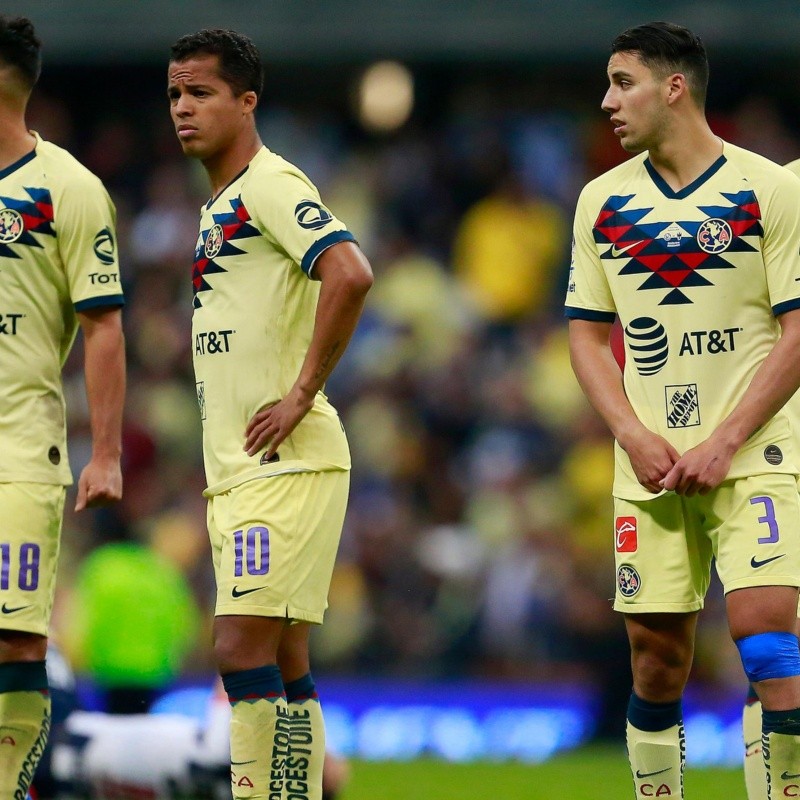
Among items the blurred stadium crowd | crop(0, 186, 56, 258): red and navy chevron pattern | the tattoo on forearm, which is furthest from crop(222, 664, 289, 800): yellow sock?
the blurred stadium crowd

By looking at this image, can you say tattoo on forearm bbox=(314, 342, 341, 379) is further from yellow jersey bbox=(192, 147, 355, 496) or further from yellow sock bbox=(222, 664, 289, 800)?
yellow sock bbox=(222, 664, 289, 800)

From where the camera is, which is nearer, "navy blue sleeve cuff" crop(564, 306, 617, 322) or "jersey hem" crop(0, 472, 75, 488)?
"jersey hem" crop(0, 472, 75, 488)

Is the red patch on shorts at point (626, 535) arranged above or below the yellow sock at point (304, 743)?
above

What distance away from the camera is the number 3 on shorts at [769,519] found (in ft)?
19.2

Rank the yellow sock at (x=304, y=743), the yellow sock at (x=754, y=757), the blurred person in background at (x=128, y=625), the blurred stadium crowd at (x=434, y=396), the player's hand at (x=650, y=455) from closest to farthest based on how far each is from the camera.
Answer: the player's hand at (x=650, y=455), the yellow sock at (x=304, y=743), the yellow sock at (x=754, y=757), the blurred person in background at (x=128, y=625), the blurred stadium crowd at (x=434, y=396)

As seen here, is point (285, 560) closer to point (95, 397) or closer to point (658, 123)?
point (95, 397)

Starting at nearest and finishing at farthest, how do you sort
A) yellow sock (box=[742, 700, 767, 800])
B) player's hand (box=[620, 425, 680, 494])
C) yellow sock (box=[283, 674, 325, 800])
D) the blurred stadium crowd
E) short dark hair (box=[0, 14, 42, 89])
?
1. player's hand (box=[620, 425, 680, 494])
2. yellow sock (box=[283, 674, 325, 800])
3. short dark hair (box=[0, 14, 42, 89])
4. yellow sock (box=[742, 700, 767, 800])
5. the blurred stadium crowd

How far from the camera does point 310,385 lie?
5938mm

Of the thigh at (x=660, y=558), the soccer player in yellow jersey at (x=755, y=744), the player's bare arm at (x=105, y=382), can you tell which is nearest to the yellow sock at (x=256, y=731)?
the player's bare arm at (x=105, y=382)

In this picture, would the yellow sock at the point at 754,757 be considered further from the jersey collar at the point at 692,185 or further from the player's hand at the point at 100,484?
the player's hand at the point at 100,484

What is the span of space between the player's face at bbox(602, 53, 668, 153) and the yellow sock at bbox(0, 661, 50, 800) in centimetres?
274

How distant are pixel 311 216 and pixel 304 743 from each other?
1.82 metres

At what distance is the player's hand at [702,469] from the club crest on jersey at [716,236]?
0.65m

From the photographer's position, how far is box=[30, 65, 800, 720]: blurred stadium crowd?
13.9 meters
